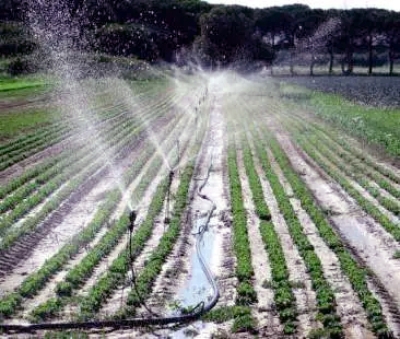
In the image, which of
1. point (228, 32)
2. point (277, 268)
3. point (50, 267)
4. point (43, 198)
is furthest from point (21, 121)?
point (228, 32)

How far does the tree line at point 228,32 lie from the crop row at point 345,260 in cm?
6681

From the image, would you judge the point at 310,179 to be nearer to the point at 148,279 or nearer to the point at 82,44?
the point at 148,279

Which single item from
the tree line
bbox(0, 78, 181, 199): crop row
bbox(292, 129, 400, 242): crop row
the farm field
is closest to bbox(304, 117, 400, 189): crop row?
the farm field

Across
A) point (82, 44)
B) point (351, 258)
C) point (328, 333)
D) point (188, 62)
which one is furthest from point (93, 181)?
point (188, 62)

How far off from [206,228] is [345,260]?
13.8ft

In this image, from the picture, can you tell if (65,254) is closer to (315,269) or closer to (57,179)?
(315,269)

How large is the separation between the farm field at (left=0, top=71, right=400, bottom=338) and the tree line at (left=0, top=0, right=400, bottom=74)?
58789 millimetres

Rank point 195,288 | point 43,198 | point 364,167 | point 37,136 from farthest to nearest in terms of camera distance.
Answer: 1. point 37,136
2. point 364,167
3. point 43,198
4. point 195,288

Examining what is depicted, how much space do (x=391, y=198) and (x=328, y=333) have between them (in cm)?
907

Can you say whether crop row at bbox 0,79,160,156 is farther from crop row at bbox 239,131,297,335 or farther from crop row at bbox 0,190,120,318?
crop row at bbox 239,131,297,335

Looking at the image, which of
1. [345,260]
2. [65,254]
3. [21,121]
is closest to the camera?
[345,260]

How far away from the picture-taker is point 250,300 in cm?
1067

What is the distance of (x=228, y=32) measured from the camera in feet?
302

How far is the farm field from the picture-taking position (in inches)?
402
